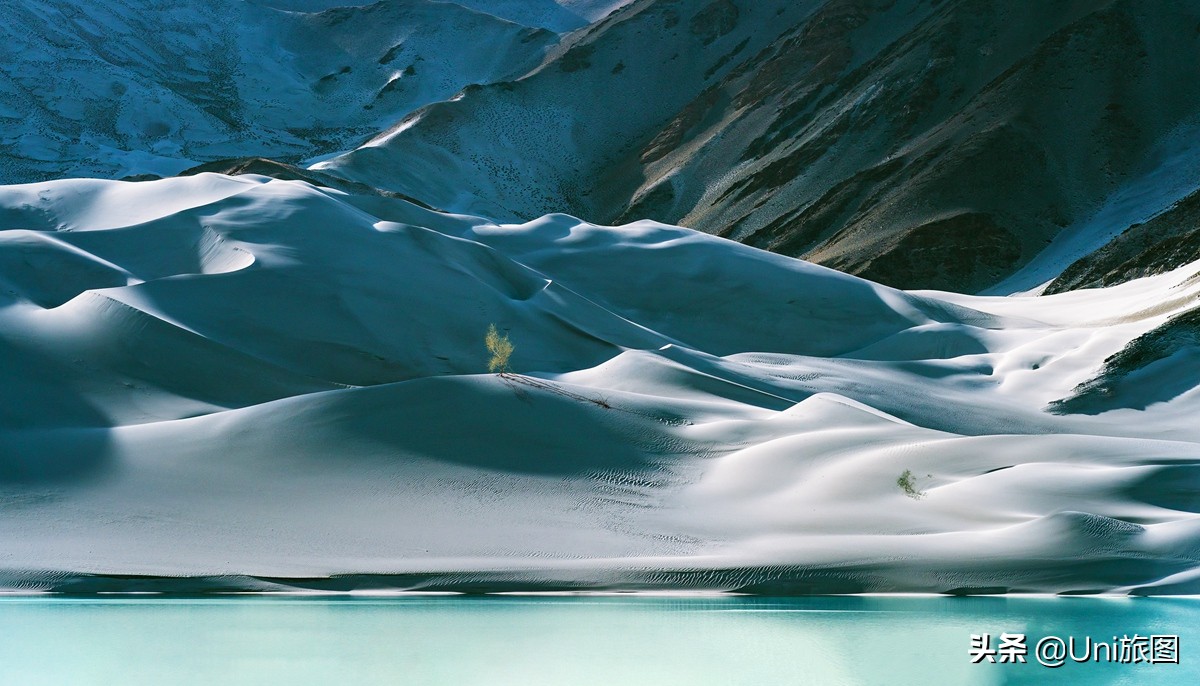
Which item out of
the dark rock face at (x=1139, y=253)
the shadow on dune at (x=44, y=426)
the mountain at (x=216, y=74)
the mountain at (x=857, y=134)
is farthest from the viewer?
the mountain at (x=216, y=74)

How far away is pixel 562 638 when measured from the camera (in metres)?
9.88

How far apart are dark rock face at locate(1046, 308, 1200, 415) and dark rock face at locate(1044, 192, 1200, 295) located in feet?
46.4

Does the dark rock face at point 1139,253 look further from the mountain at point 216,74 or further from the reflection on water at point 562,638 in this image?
the mountain at point 216,74

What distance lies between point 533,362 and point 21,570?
1370cm

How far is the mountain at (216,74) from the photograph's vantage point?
8750 centimetres

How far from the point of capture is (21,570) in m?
12.4

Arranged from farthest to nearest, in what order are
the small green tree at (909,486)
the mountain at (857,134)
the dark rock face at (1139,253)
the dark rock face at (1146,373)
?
the mountain at (857,134), the dark rock face at (1139,253), the dark rock face at (1146,373), the small green tree at (909,486)

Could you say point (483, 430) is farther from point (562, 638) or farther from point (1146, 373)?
point (1146, 373)

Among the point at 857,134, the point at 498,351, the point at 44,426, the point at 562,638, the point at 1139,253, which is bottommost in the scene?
the point at 562,638

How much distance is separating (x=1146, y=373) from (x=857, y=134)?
146 ft

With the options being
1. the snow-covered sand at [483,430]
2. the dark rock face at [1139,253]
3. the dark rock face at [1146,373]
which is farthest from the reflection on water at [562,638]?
the dark rock face at [1139,253]

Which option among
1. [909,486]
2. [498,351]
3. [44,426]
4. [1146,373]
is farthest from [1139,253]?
[44,426]

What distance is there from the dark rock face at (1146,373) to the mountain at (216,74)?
7011 centimetres

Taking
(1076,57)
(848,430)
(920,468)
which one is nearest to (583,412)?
(848,430)
